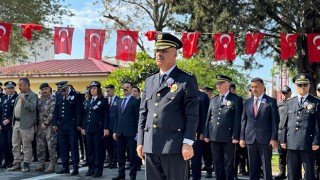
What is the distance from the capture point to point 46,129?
952 cm

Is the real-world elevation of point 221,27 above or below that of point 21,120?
above

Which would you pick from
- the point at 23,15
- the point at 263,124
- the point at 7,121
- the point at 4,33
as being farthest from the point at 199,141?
the point at 23,15

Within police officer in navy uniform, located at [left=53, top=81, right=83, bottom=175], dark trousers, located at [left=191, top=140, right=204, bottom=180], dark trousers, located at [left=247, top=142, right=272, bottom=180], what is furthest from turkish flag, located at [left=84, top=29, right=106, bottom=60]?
dark trousers, located at [left=247, top=142, right=272, bottom=180]

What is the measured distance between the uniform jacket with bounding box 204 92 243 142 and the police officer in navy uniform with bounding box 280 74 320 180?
0.97m

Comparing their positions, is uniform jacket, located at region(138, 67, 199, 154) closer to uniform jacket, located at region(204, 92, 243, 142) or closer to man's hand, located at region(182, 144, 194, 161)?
man's hand, located at region(182, 144, 194, 161)

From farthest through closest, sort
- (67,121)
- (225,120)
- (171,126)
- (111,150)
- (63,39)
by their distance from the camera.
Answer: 1. (63,39)
2. (111,150)
3. (67,121)
4. (225,120)
5. (171,126)

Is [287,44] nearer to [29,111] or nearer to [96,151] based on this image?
[96,151]

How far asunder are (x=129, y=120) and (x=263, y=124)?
2.64 m

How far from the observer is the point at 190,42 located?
1364 centimetres

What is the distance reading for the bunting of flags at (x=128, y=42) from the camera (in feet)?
42.3

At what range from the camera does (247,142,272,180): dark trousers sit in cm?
712

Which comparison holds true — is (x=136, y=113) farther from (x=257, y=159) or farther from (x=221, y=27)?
(x=221, y=27)

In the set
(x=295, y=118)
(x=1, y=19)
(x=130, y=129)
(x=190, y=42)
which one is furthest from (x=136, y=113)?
(x=1, y=19)

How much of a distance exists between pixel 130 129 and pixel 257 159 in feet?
8.29
